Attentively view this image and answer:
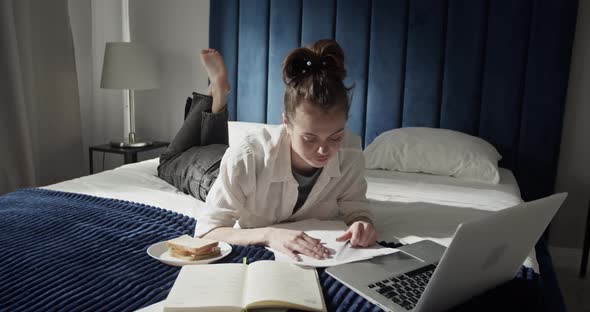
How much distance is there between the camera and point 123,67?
9.78ft

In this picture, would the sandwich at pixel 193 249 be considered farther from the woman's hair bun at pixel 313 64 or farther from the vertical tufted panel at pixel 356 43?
the vertical tufted panel at pixel 356 43

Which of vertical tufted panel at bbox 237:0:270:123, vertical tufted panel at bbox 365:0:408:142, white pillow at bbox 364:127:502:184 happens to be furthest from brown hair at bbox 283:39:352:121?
vertical tufted panel at bbox 237:0:270:123

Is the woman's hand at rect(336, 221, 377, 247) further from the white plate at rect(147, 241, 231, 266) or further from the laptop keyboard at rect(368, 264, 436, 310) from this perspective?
the white plate at rect(147, 241, 231, 266)

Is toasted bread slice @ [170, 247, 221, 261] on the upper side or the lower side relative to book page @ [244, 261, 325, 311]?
lower

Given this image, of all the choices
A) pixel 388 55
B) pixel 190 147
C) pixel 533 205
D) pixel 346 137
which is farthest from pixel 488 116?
pixel 533 205

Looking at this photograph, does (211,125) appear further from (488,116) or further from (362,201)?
(488,116)

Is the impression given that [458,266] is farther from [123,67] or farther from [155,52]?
[155,52]

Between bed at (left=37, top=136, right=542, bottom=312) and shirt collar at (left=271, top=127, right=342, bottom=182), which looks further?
shirt collar at (left=271, top=127, right=342, bottom=182)

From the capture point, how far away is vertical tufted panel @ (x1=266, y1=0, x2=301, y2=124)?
284 centimetres

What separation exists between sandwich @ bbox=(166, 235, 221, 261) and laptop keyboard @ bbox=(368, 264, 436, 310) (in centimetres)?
37

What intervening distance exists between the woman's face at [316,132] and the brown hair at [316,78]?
2 centimetres

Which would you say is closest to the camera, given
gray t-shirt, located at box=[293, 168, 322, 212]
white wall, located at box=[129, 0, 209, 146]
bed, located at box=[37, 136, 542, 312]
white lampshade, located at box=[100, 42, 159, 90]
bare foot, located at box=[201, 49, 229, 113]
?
bed, located at box=[37, 136, 542, 312]

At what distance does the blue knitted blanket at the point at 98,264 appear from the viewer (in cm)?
93

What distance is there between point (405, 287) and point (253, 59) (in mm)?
2221
